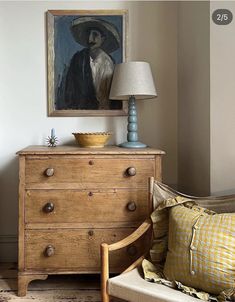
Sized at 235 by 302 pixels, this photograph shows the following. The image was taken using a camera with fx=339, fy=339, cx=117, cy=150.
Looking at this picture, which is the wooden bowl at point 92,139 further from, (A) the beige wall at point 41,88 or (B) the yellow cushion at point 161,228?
(B) the yellow cushion at point 161,228

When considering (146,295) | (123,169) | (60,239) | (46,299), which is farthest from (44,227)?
(146,295)

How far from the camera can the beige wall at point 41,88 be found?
2723 mm

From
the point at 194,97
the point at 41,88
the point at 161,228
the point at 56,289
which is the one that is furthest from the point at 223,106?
the point at 56,289

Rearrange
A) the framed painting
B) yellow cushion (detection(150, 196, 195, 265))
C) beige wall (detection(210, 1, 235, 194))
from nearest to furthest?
yellow cushion (detection(150, 196, 195, 265)), beige wall (detection(210, 1, 235, 194)), the framed painting

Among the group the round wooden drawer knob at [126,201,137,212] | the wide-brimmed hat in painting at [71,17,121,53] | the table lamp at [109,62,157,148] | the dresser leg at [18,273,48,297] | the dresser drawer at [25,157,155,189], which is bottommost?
the dresser leg at [18,273,48,297]

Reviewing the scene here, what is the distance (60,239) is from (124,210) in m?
0.45

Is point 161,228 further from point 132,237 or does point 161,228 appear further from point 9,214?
point 9,214

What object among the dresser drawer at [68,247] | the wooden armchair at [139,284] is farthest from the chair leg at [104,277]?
the dresser drawer at [68,247]

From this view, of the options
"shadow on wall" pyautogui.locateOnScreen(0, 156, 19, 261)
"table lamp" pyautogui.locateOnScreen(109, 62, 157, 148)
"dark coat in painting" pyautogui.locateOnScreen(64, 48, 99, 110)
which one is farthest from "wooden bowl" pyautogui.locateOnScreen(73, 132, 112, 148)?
"shadow on wall" pyautogui.locateOnScreen(0, 156, 19, 261)

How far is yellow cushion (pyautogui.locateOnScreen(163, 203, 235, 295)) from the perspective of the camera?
1.55 m

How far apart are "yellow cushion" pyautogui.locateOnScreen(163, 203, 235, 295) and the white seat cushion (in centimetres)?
10

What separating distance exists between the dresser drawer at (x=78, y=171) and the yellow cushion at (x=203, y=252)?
0.56m

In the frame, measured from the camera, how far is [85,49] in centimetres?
271

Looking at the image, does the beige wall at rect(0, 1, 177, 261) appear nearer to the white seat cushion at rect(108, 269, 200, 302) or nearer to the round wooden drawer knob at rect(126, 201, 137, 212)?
the round wooden drawer knob at rect(126, 201, 137, 212)
